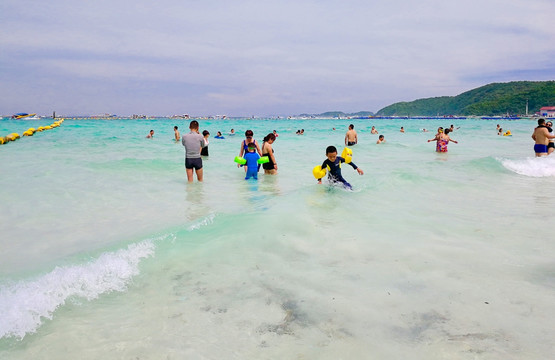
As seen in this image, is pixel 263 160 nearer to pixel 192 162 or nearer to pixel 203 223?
pixel 192 162

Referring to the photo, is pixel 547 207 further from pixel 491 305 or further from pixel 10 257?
pixel 10 257

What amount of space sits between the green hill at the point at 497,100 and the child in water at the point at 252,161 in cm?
12783

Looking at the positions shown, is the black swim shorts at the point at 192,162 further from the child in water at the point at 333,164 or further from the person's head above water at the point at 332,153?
the person's head above water at the point at 332,153

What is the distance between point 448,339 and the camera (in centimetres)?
263

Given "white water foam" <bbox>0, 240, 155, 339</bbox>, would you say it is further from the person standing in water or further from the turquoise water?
the person standing in water

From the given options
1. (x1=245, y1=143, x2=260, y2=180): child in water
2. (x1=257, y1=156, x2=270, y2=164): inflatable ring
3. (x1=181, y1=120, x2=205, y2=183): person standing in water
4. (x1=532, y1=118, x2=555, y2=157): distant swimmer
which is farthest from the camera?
(x1=532, y1=118, x2=555, y2=157): distant swimmer

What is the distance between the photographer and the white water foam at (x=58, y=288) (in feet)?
9.32

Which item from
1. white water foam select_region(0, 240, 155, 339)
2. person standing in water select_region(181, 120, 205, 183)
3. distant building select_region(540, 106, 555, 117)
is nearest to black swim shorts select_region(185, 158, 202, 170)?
person standing in water select_region(181, 120, 205, 183)

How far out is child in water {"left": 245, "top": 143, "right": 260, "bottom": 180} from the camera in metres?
9.98

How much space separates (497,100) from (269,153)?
140 metres

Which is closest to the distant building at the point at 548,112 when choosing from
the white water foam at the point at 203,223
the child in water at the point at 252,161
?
the child in water at the point at 252,161

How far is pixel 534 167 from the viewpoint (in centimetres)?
1117

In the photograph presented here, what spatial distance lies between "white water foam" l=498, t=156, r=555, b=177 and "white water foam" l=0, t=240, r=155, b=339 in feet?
35.8

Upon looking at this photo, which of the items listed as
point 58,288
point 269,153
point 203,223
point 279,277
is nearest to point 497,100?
point 269,153
